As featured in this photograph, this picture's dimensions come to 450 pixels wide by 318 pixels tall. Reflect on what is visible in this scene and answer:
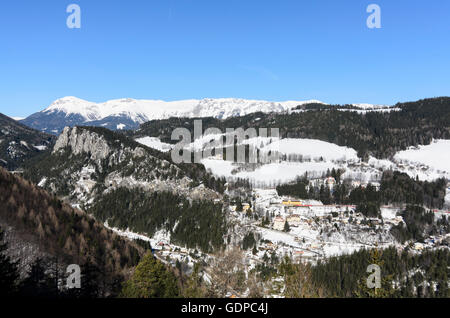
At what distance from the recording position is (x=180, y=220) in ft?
577

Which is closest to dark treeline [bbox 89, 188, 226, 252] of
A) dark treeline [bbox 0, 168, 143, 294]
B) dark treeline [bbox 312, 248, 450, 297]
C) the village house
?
the village house

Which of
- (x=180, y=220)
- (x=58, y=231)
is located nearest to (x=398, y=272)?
(x=180, y=220)

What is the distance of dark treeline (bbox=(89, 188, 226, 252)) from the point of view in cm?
15250

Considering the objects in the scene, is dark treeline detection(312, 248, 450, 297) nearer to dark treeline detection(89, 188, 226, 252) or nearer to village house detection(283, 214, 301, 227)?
village house detection(283, 214, 301, 227)

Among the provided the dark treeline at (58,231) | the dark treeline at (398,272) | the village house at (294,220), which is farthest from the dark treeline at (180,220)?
the dark treeline at (58,231)

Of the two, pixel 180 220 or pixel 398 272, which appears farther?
pixel 180 220

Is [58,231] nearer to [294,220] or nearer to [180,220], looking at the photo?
[180,220]

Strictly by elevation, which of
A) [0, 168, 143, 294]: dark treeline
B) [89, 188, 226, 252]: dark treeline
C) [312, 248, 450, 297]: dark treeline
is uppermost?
[0, 168, 143, 294]: dark treeline

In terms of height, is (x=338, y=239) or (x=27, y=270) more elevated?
(x=27, y=270)

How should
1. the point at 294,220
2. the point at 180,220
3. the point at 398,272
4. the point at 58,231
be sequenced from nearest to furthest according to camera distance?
the point at 58,231 → the point at 398,272 → the point at 294,220 → the point at 180,220
